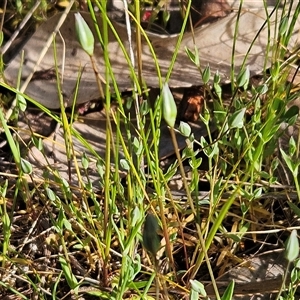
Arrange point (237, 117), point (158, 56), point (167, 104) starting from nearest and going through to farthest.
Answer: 1. point (167, 104)
2. point (237, 117)
3. point (158, 56)

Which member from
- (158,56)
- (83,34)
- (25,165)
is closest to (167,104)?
(83,34)

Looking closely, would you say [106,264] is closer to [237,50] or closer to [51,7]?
[237,50]

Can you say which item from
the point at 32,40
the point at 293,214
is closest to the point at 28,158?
the point at 32,40

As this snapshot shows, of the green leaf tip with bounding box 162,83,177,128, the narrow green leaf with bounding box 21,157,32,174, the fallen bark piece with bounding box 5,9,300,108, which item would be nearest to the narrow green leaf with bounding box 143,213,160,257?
the green leaf tip with bounding box 162,83,177,128

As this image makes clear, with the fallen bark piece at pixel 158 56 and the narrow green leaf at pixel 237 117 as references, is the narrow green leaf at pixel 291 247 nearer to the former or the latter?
the narrow green leaf at pixel 237 117

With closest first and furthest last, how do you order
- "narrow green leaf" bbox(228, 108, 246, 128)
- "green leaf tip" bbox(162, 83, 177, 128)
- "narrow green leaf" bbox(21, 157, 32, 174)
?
"green leaf tip" bbox(162, 83, 177, 128) < "narrow green leaf" bbox(228, 108, 246, 128) < "narrow green leaf" bbox(21, 157, 32, 174)

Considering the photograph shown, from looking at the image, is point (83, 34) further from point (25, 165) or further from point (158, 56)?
point (158, 56)

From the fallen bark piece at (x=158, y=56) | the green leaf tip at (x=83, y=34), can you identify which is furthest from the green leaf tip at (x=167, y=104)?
the fallen bark piece at (x=158, y=56)

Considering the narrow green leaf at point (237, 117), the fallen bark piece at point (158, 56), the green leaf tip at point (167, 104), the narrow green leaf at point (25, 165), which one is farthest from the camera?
the fallen bark piece at point (158, 56)

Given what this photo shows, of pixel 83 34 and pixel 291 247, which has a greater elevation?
pixel 83 34

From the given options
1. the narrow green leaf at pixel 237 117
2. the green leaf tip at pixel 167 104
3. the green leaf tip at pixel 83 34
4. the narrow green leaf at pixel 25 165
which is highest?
the green leaf tip at pixel 83 34

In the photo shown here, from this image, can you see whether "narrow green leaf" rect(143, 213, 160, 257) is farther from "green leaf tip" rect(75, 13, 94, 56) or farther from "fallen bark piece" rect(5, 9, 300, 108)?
"fallen bark piece" rect(5, 9, 300, 108)

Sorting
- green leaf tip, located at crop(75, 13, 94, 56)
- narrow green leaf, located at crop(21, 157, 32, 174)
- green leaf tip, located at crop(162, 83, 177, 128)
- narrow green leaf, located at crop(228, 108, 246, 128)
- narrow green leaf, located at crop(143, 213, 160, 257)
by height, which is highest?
green leaf tip, located at crop(75, 13, 94, 56)
